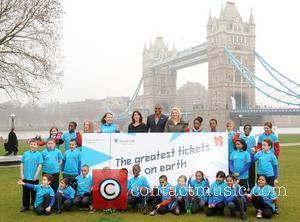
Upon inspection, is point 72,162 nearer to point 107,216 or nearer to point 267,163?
point 107,216

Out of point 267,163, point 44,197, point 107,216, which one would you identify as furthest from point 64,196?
point 267,163

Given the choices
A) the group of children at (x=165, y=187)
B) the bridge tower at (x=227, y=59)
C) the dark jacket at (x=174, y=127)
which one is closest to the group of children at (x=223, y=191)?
the group of children at (x=165, y=187)

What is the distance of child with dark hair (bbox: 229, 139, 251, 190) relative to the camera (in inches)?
296

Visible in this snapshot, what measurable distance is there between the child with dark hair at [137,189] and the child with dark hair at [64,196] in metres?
1.10

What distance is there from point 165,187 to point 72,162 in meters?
1.91

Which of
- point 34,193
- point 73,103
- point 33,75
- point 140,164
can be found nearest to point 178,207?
point 140,164

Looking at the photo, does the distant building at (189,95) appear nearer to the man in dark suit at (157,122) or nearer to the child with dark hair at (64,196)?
the man in dark suit at (157,122)

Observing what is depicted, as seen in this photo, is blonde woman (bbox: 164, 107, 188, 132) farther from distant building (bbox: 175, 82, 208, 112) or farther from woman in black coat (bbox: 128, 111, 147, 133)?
distant building (bbox: 175, 82, 208, 112)

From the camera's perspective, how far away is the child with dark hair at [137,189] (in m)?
7.30

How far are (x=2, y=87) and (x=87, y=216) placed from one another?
12619 millimetres

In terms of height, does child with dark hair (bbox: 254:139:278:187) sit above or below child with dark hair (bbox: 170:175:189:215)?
above

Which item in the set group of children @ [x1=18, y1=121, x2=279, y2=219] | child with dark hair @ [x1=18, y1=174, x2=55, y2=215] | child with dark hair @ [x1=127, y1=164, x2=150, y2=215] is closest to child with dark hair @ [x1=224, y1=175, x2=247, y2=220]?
group of children @ [x1=18, y1=121, x2=279, y2=219]

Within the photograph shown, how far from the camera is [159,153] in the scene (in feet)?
25.5

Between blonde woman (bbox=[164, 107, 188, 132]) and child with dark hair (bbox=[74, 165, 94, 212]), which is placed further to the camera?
blonde woman (bbox=[164, 107, 188, 132])
